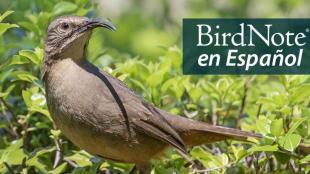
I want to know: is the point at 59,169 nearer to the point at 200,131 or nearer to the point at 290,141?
the point at 200,131

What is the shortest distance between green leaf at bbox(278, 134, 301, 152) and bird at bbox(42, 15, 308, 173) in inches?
20.4

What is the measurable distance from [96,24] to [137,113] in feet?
1.91

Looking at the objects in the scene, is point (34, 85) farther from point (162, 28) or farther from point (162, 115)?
point (162, 28)

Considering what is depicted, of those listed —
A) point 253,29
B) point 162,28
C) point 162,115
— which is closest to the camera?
point 162,115

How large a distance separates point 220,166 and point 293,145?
559 mm

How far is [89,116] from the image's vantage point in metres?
5.01

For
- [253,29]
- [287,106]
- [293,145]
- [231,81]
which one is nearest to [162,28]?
[253,29]

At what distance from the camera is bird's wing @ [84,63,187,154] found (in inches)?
204

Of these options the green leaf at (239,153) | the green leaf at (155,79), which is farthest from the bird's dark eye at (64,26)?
the green leaf at (239,153)

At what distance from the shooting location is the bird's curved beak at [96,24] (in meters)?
5.02

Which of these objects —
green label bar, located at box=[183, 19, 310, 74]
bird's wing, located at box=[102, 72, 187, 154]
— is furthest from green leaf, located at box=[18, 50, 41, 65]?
green label bar, located at box=[183, 19, 310, 74]

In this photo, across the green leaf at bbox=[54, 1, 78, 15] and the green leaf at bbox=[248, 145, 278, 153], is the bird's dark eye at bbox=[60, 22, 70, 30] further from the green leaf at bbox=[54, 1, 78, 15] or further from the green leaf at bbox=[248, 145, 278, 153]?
the green leaf at bbox=[248, 145, 278, 153]

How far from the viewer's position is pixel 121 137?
5.11 m

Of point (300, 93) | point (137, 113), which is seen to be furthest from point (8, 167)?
point (300, 93)
